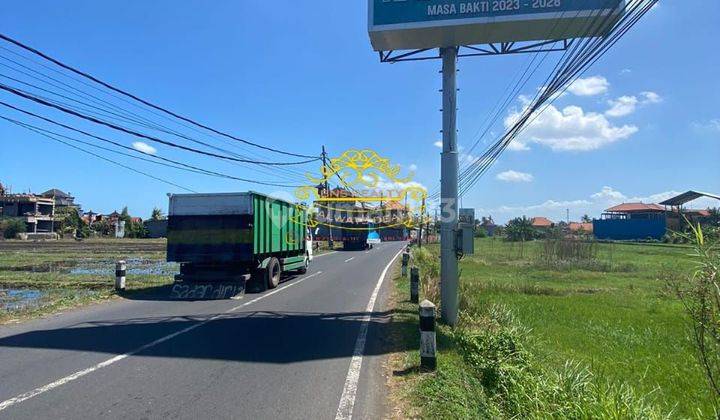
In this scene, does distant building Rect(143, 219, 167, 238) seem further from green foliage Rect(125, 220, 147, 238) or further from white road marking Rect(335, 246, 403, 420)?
white road marking Rect(335, 246, 403, 420)

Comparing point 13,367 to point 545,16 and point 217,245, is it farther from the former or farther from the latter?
point 545,16

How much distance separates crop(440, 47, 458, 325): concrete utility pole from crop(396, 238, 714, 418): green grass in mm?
527

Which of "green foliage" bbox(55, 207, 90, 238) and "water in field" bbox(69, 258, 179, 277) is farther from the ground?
"green foliage" bbox(55, 207, 90, 238)

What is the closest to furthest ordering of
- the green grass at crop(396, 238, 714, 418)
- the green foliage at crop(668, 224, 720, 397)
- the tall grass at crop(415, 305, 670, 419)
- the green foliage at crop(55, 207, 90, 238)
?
the green foliage at crop(668, 224, 720, 397)
the tall grass at crop(415, 305, 670, 419)
the green grass at crop(396, 238, 714, 418)
the green foliage at crop(55, 207, 90, 238)

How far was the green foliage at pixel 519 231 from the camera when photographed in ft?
266

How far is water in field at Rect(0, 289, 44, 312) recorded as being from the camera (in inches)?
453

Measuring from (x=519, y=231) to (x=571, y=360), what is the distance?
78.7 metres

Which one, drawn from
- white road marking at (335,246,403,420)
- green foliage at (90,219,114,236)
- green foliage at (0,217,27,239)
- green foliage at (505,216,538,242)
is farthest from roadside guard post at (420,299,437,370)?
green foliage at (90,219,114,236)

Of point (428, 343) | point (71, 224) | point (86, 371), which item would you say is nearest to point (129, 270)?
point (86, 371)

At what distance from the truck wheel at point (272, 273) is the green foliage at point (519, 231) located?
65.9m

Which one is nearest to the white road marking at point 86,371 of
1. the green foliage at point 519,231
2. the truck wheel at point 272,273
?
the truck wheel at point 272,273

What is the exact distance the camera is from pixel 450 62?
34.9ft

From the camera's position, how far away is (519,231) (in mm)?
81938

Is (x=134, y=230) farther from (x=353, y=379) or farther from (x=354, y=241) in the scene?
(x=353, y=379)
